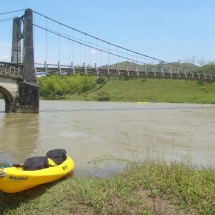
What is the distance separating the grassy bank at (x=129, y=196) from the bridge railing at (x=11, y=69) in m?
23.7

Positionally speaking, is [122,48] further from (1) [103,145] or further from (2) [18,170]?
(2) [18,170]

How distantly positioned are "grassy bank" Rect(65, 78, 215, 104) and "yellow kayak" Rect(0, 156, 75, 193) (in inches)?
2011

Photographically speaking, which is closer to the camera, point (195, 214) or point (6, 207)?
point (195, 214)

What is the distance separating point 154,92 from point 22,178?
61.6m

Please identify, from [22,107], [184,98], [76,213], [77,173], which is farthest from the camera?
[184,98]

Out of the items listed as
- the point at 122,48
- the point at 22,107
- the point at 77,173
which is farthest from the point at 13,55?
the point at 77,173

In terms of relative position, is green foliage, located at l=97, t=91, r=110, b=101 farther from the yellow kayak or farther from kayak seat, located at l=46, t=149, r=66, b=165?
the yellow kayak

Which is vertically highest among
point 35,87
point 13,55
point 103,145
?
point 13,55

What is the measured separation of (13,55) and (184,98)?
3569 centimetres

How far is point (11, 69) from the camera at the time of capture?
95.2 feet

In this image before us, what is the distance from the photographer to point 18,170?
17.8ft

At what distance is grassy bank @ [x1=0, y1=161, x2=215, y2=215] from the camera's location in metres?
4.36

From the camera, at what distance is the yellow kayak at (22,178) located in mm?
5105

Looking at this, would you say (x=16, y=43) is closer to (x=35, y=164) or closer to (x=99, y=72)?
(x=99, y=72)
